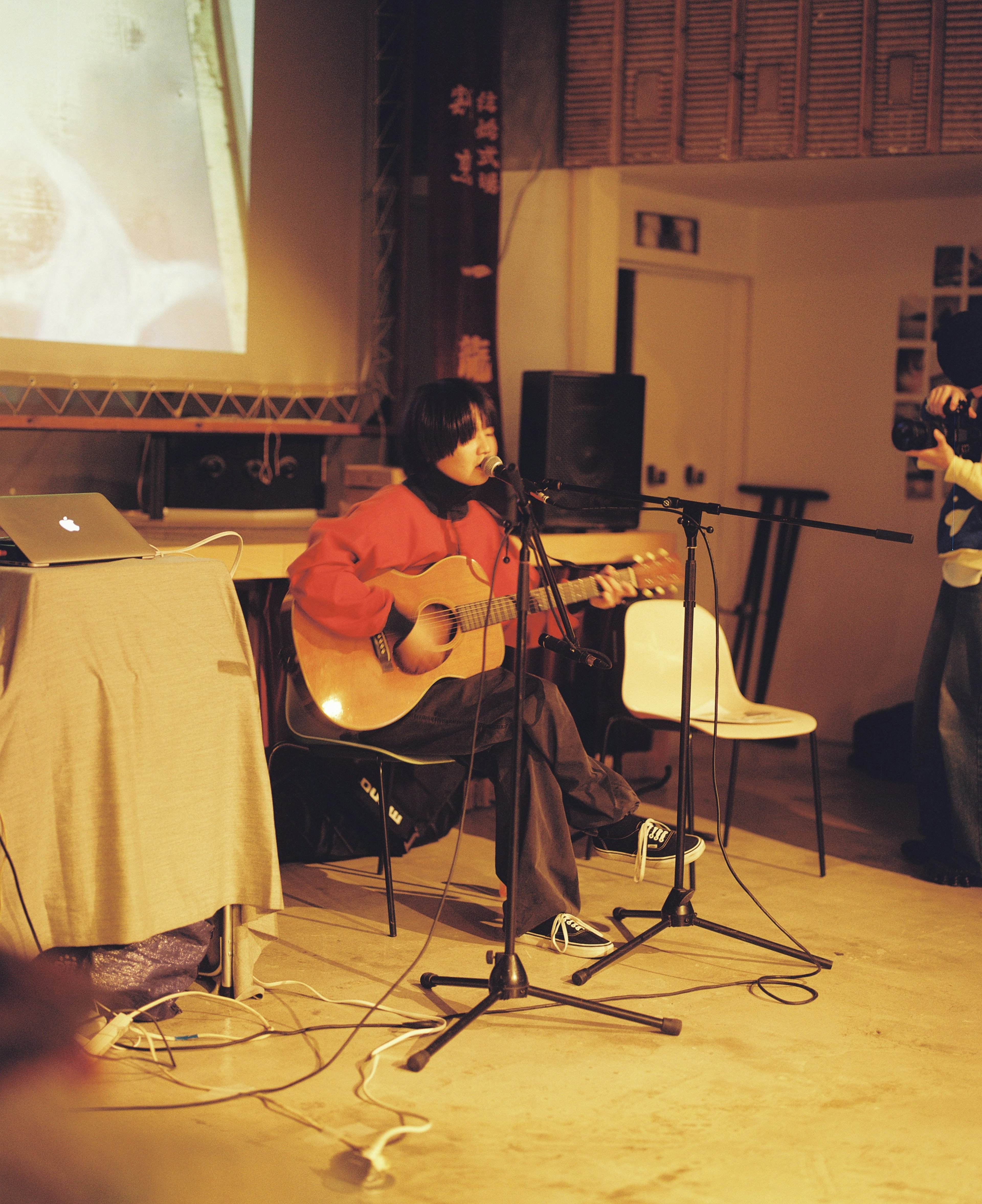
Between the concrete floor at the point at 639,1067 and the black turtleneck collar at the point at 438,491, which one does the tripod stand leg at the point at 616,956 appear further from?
the black turtleneck collar at the point at 438,491

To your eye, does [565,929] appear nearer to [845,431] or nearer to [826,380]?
[845,431]

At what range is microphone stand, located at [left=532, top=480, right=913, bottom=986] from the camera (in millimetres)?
2316

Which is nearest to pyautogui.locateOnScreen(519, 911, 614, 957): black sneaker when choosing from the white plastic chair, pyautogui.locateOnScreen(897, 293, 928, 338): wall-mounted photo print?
the white plastic chair

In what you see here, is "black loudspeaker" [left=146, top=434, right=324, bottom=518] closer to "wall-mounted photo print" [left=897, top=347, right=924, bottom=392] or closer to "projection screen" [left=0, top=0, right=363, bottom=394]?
"projection screen" [left=0, top=0, right=363, bottom=394]

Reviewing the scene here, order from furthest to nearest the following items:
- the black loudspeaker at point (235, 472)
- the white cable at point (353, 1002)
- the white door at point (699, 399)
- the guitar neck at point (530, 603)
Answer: the white door at point (699, 399)
the black loudspeaker at point (235, 472)
the guitar neck at point (530, 603)
the white cable at point (353, 1002)

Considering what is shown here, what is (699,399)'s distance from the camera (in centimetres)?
488

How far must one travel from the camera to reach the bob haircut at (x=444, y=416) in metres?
2.79

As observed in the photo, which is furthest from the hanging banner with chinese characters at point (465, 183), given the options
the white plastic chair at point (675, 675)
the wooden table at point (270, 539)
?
the white plastic chair at point (675, 675)

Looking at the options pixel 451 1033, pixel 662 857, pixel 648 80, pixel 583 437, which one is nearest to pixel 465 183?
pixel 648 80

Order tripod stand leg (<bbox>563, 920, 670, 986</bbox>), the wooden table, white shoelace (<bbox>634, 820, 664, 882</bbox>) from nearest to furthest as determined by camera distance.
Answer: tripod stand leg (<bbox>563, 920, 670, 986</bbox>), white shoelace (<bbox>634, 820, 664, 882</bbox>), the wooden table

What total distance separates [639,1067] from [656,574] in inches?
40.2

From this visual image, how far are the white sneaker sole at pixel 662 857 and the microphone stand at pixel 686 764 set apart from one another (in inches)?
1.5

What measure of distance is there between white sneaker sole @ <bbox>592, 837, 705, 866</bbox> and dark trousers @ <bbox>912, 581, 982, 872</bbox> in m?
0.72

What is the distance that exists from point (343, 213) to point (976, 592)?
246 cm
